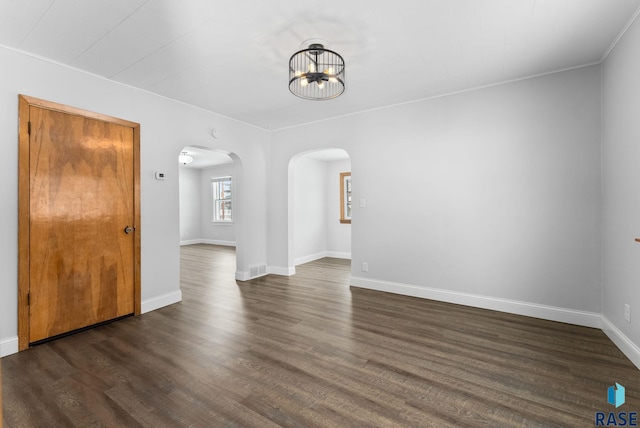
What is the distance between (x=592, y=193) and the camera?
2895 millimetres

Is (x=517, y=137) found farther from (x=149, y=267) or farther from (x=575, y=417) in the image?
(x=149, y=267)

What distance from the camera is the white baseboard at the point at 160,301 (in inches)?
135

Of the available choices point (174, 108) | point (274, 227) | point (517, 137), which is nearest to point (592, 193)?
point (517, 137)

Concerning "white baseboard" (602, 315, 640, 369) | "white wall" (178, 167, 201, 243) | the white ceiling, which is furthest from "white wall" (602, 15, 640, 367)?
"white wall" (178, 167, 201, 243)

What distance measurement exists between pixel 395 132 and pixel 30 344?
4.54 m

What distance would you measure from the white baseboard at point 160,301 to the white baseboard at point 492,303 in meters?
2.46

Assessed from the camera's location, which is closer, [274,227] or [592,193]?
[592,193]

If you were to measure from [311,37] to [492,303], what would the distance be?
340cm

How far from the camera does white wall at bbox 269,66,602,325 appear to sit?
2955mm

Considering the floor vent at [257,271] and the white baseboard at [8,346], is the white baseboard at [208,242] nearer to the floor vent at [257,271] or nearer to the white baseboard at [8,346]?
the floor vent at [257,271]

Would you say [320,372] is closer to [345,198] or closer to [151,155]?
[151,155]

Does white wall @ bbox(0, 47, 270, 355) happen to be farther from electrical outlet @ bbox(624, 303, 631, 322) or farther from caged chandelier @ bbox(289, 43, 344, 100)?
electrical outlet @ bbox(624, 303, 631, 322)

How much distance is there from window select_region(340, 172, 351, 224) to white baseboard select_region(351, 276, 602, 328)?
2876 mm

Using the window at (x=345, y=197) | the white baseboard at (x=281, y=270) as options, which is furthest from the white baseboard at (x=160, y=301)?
the window at (x=345, y=197)
